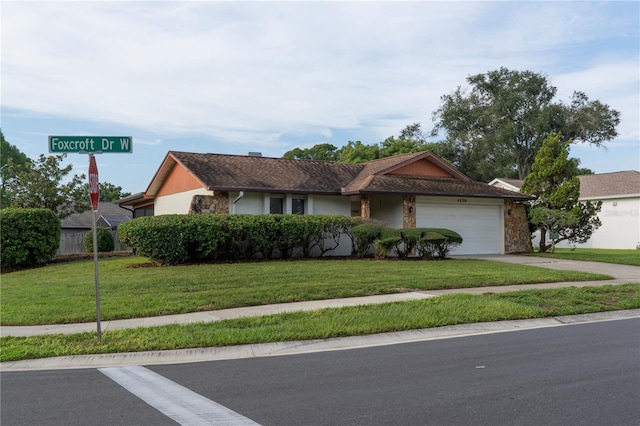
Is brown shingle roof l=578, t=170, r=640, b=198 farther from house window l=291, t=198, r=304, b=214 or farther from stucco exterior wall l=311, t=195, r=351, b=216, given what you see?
house window l=291, t=198, r=304, b=214

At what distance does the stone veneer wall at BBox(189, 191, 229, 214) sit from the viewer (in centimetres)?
2055

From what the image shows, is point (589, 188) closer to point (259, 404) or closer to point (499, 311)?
point (499, 311)

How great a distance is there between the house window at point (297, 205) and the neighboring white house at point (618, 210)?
1967 cm

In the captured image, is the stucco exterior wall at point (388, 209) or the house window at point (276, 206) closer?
the house window at point (276, 206)

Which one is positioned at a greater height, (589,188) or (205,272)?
(589,188)

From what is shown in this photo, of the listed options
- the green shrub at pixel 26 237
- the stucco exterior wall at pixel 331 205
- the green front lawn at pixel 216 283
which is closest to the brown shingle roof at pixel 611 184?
the stucco exterior wall at pixel 331 205

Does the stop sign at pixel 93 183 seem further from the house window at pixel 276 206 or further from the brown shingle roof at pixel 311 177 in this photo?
the house window at pixel 276 206

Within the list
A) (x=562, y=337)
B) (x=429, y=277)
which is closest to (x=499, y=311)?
(x=562, y=337)

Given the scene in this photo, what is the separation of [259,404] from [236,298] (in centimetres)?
642

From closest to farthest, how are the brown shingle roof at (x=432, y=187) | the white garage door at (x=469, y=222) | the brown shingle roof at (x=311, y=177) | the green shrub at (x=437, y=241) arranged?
1. the green shrub at (x=437, y=241)
2. the brown shingle roof at (x=311, y=177)
3. the brown shingle roof at (x=432, y=187)
4. the white garage door at (x=469, y=222)

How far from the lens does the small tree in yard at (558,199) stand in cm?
2381

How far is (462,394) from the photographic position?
585cm

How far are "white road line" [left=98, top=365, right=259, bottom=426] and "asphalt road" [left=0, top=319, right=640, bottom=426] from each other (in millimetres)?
36

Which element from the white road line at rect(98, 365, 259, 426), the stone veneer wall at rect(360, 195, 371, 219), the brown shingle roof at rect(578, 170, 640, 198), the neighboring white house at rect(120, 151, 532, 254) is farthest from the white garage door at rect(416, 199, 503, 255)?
the white road line at rect(98, 365, 259, 426)
